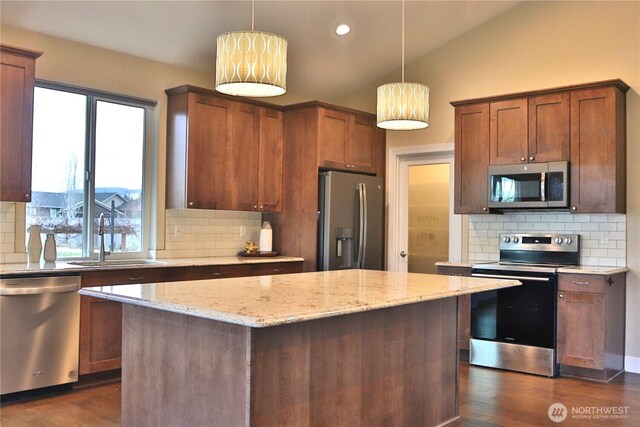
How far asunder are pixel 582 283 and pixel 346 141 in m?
2.64

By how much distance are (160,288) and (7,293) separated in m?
1.64

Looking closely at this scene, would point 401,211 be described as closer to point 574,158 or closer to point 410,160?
point 410,160

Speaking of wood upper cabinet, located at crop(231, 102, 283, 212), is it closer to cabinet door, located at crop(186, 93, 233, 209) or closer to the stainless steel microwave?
cabinet door, located at crop(186, 93, 233, 209)

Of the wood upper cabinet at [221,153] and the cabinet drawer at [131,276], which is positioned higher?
the wood upper cabinet at [221,153]

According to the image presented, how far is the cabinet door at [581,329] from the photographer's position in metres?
4.61

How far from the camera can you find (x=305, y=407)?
99.2 inches

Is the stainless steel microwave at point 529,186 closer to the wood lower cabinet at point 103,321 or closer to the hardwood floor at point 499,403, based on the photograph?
the hardwood floor at point 499,403

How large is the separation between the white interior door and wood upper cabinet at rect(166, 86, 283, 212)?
1352mm

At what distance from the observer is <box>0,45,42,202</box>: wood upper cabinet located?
402 cm

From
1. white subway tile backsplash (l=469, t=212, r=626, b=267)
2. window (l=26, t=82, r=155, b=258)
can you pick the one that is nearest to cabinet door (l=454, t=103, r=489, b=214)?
white subway tile backsplash (l=469, t=212, r=626, b=267)

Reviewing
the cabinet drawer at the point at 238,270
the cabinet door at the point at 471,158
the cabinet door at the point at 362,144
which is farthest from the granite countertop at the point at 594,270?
the cabinet drawer at the point at 238,270

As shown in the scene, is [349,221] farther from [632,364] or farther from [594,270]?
[632,364]

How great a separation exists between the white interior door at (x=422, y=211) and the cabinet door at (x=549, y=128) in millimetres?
1036

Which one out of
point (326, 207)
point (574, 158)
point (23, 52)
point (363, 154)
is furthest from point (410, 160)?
point (23, 52)
